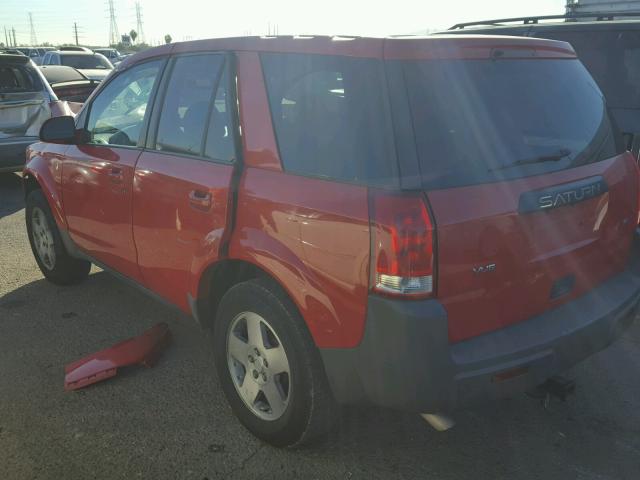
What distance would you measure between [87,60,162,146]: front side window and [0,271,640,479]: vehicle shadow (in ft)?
4.34

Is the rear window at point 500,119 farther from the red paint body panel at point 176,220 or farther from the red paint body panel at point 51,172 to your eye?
the red paint body panel at point 51,172

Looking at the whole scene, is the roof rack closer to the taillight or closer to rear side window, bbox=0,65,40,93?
the taillight

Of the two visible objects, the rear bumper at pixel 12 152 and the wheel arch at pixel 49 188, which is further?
the rear bumper at pixel 12 152

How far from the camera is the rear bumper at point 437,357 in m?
2.11

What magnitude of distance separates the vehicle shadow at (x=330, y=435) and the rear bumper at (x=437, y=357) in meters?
0.53

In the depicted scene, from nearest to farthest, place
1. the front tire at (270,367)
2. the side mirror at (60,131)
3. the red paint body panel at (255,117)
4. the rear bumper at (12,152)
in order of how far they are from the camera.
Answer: the front tire at (270,367) → the red paint body panel at (255,117) → the side mirror at (60,131) → the rear bumper at (12,152)

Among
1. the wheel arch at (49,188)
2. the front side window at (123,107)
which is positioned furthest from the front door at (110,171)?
the wheel arch at (49,188)

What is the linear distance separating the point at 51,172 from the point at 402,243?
3.21 m

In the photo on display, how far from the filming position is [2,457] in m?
→ 2.77

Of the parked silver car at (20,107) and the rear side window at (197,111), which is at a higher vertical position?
the rear side window at (197,111)

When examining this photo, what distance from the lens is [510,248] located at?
2.26 meters

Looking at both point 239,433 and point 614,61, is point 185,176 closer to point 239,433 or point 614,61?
point 239,433

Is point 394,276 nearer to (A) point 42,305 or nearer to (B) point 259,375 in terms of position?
(B) point 259,375

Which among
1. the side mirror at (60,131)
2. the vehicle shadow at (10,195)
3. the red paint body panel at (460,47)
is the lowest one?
the vehicle shadow at (10,195)
